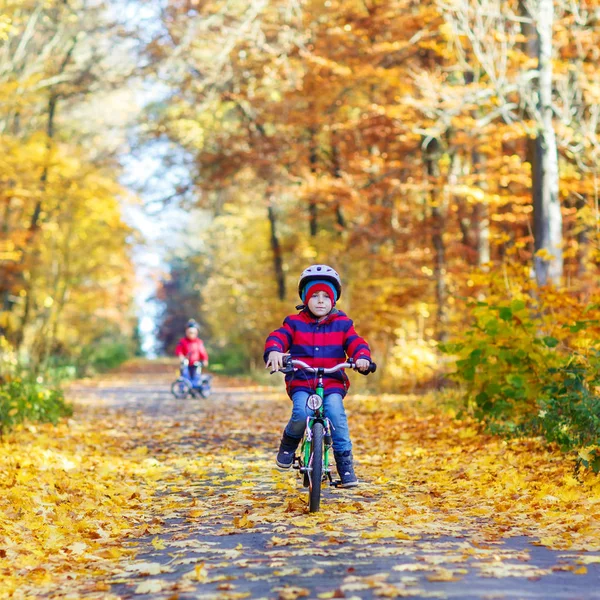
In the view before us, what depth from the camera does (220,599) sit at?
4836mm

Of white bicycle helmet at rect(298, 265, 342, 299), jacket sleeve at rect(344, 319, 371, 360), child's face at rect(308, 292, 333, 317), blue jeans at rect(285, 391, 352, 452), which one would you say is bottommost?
blue jeans at rect(285, 391, 352, 452)

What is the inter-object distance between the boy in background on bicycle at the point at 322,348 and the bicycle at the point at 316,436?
0.32 ft

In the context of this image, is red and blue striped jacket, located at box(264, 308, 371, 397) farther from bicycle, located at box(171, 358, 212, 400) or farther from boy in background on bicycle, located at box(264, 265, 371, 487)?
bicycle, located at box(171, 358, 212, 400)

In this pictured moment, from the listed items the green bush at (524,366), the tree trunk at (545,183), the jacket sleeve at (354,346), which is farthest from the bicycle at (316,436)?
the tree trunk at (545,183)

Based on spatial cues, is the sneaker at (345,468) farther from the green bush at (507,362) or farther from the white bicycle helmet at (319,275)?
the green bush at (507,362)

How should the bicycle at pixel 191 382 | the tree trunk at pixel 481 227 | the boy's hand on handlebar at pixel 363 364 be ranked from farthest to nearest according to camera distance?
the bicycle at pixel 191 382 → the tree trunk at pixel 481 227 → the boy's hand on handlebar at pixel 363 364

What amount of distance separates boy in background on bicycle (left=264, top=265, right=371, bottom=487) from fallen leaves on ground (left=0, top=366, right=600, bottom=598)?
548mm

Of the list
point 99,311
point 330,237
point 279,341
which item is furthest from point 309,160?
point 279,341

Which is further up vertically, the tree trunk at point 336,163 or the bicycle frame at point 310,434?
the tree trunk at point 336,163

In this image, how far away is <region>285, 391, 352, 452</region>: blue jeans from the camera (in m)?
7.66

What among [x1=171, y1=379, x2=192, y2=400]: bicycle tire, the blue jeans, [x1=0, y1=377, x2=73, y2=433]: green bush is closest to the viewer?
the blue jeans

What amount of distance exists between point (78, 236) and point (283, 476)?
21890mm

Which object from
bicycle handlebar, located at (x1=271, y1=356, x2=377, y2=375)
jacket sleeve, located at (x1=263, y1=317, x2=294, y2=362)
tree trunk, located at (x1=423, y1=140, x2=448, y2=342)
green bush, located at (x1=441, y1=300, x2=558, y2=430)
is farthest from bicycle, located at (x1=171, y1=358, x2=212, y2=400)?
bicycle handlebar, located at (x1=271, y1=356, x2=377, y2=375)

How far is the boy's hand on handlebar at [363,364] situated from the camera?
7273 millimetres
